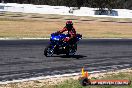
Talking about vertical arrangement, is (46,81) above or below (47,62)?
above

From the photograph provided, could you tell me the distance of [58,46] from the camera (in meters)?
18.6

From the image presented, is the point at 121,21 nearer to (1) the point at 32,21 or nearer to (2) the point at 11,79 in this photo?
(1) the point at 32,21

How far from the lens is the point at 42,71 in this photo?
14016 mm

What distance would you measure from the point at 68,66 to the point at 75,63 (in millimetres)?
1163

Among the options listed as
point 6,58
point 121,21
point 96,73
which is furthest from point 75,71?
point 121,21

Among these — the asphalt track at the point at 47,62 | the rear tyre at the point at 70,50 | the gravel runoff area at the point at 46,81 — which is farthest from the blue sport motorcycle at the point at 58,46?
the gravel runoff area at the point at 46,81

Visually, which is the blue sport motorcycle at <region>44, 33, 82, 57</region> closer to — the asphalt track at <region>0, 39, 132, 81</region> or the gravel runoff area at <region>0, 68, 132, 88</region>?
the asphalt track at <region>0, 39, 132, 81</region>

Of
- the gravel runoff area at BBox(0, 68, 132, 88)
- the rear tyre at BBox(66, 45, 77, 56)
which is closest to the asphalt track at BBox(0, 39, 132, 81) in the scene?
the rear tyre at BBox(66, 45, 77, 56)

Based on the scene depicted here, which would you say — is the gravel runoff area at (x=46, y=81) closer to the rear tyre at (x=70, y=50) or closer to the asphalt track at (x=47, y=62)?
the asphalt track at (x=47, y=62)

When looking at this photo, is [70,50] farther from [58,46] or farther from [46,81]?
[46,81]

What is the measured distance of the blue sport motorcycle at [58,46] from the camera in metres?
18.4

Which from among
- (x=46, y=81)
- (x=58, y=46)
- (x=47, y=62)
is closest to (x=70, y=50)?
(x=58, y=46)

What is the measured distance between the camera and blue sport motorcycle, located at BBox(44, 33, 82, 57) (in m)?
18.4

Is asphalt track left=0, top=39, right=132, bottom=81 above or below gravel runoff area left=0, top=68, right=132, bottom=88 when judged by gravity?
below
